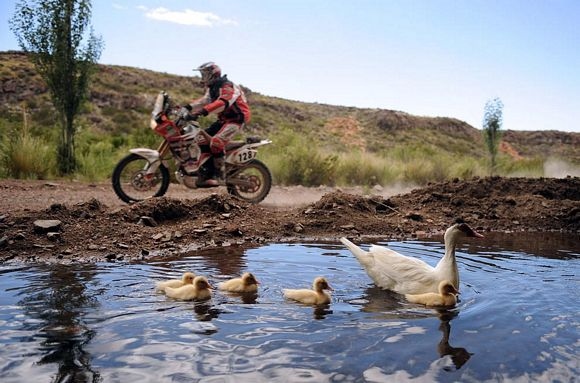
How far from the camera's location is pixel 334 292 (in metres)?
6.20

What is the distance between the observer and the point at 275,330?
4.73 metres

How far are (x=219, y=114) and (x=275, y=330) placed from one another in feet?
27.6

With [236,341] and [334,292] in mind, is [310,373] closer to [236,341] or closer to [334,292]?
[236,341]

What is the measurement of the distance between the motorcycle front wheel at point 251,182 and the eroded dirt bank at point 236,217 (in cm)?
42

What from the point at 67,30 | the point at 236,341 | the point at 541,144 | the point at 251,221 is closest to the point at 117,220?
the point at 251,221

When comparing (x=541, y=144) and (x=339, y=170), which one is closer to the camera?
(x=339, y=170)

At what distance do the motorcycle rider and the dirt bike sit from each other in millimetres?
114

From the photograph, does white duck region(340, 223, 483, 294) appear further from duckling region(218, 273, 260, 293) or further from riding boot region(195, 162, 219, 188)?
riding boot region(195, 162, 219, 188)

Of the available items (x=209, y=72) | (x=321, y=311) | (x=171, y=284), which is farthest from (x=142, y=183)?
(x=321, y=311)

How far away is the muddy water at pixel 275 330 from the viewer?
3.92 meters

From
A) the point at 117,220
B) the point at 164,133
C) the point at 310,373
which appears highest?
the point at 164,133

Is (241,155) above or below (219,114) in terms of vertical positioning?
below

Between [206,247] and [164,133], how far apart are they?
14.1ft

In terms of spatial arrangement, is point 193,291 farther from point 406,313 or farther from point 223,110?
point 223,110
